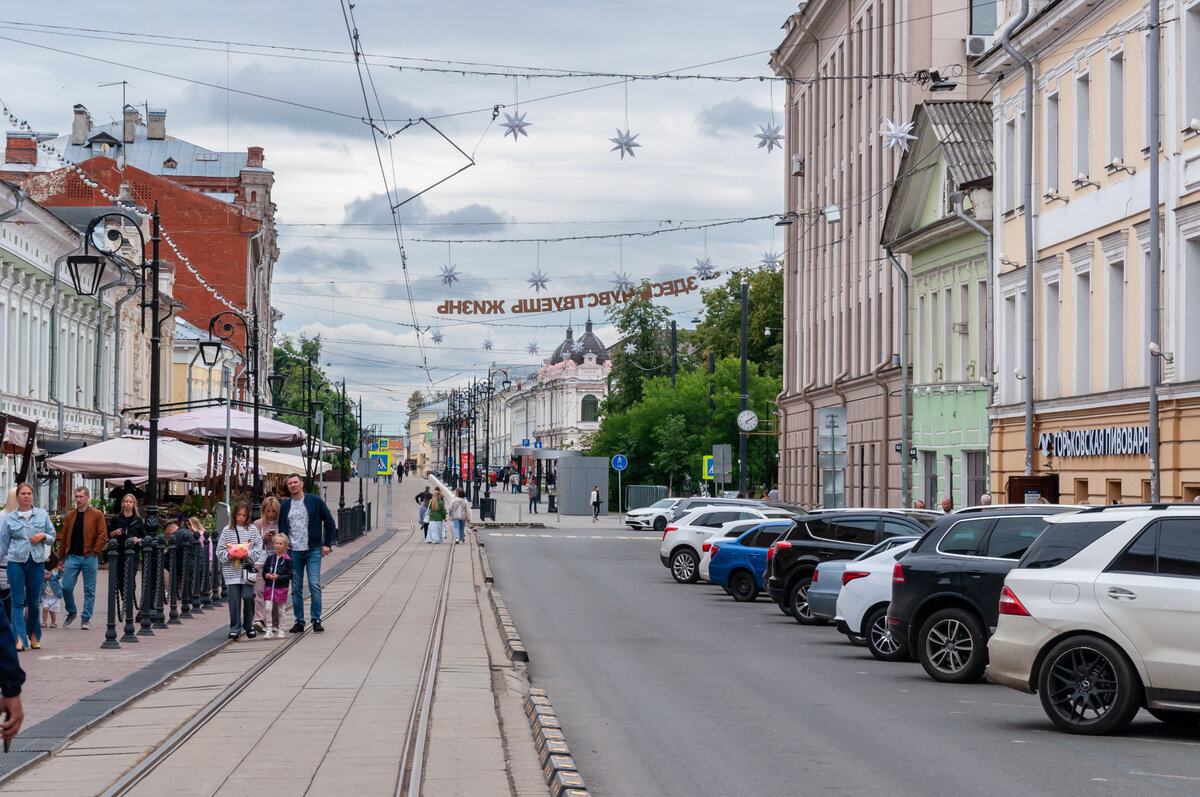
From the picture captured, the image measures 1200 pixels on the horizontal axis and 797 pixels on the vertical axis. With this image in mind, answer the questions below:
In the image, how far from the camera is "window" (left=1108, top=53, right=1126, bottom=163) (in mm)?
27516

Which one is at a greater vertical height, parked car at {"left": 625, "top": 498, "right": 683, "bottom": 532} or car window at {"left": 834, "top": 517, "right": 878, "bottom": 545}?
car window at {"left": 834, "top": 517, "right": 878, "bottom": 545}

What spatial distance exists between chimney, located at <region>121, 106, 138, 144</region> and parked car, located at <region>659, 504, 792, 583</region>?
69121 millimetres

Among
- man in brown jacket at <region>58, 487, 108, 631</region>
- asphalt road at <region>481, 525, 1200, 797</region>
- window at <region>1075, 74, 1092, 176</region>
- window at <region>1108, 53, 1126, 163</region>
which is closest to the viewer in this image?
asphalt road at <region>481, 525, 1200, 797</region>

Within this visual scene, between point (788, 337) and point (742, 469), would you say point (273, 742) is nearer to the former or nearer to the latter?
point (742, 469)

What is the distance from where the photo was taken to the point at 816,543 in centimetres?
2394

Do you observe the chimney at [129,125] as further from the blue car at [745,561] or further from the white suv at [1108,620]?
the white suv at [1108,620]

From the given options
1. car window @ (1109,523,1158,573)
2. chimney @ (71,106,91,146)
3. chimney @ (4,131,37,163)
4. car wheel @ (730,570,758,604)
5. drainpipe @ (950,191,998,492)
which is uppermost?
chimney @ (71,106,91,146)

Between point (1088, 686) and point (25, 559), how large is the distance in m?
10.7

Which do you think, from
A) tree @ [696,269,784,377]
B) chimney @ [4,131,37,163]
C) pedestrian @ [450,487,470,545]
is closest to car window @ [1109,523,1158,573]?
pedestrian @ [450,487,470,545]

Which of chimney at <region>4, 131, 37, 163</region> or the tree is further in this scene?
A: the tree

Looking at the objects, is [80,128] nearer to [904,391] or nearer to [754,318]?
[754,318]

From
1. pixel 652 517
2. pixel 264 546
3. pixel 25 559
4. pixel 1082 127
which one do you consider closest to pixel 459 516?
pixel 652 517

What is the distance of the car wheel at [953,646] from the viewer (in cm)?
1550

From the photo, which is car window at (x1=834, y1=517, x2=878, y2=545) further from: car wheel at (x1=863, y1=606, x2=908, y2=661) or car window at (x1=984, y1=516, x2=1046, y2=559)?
car window at (x1=984, y1=516, x2=1046, y2=559)
